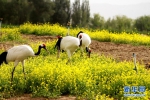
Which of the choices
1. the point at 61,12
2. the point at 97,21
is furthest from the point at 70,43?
the point at 97,21

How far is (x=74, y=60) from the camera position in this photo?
41.7 feet

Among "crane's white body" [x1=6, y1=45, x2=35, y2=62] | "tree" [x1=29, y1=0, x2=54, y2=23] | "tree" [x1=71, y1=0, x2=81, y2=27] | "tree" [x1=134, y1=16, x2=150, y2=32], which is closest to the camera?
"crane's white body" [x1=6, y1=45, x2=35, y2=62]

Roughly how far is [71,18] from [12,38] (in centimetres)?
3095

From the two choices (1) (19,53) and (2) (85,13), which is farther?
(2) (85,13)

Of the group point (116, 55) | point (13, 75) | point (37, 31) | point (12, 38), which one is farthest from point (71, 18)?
point (13, 75)

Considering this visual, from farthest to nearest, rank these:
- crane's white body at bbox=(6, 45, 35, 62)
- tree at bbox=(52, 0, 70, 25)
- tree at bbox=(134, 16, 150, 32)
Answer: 1. tree at bbox=(134, 16, 150, 32)
2. tree at bbox=(52, 0, 70, 25)
3. crane's white body at bbox=(6, 45, 35, 62)

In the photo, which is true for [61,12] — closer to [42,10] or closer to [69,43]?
[42,10]

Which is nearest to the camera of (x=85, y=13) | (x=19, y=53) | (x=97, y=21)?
(x=19, y=53)

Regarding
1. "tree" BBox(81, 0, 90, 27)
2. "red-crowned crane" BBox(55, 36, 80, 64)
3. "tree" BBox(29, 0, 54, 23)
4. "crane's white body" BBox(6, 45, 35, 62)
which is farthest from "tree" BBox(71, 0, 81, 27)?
"crane's white body" BBox(6, 45, 35, 62)

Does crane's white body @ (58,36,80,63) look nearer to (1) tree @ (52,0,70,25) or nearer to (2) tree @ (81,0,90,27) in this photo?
(1) tree @ (52,0,70,25)

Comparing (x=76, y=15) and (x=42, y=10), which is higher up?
(x=42, y=10)

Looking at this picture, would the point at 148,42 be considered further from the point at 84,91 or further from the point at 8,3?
the point at 8,3

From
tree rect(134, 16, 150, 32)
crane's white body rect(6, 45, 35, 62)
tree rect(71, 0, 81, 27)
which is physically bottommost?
crane's white body rect(6, 45, 35, 62)

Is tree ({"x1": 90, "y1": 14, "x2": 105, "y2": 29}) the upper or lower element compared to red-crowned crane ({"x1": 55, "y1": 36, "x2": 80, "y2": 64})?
upper
